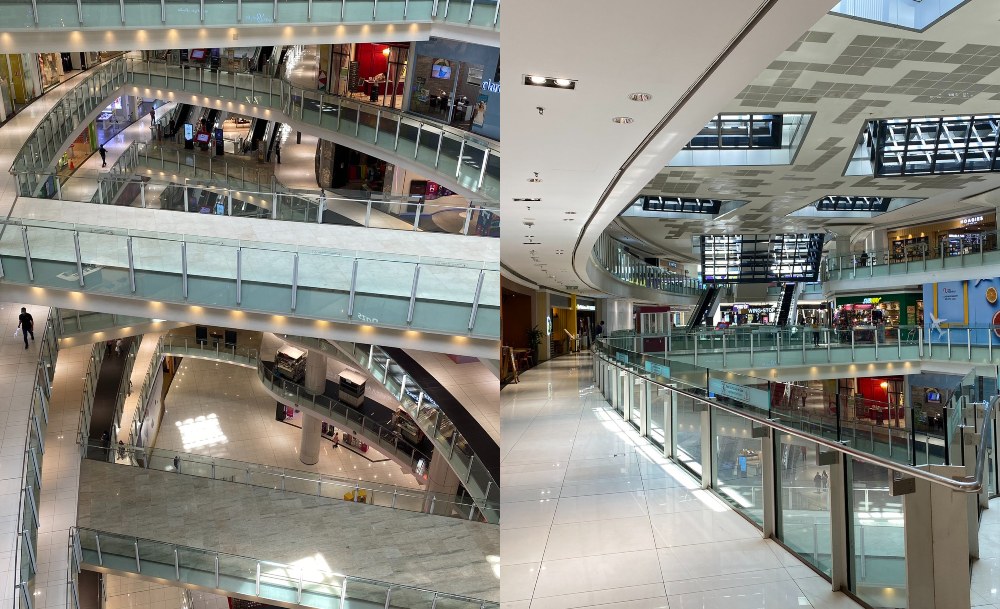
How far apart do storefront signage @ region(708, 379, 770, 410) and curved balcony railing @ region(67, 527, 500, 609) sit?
4.35 m

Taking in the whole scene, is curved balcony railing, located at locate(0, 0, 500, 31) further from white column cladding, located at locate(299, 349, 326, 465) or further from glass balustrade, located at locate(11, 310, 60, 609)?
white column cladding, located at locate(299, 349, 326, 465)

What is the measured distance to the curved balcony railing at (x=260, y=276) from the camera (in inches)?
254

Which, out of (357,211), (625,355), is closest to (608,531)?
(625,355)

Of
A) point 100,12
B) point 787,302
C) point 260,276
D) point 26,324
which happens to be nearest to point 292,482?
point 26,324

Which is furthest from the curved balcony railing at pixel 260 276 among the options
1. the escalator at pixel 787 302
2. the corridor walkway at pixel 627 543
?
the escalator at pixel 787 302

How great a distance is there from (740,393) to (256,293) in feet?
15.6

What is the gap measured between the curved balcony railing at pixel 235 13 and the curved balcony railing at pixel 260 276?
3612 millimetres

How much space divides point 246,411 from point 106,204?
12.1 m

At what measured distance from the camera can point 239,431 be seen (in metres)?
22.6

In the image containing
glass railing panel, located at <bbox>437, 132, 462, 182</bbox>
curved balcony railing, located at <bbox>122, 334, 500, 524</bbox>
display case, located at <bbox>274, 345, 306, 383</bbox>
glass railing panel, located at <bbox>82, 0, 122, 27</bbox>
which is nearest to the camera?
glass railing panel, located at <bbox>82, 0, 122, 27</bbox>

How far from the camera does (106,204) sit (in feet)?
43.2

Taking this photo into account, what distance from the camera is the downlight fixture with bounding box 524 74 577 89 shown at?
3.16 m

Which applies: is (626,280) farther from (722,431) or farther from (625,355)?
(722,431)

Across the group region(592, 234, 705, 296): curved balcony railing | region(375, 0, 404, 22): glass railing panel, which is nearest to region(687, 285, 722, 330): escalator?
region(592, 234, 705, 296): curved balcony railing
